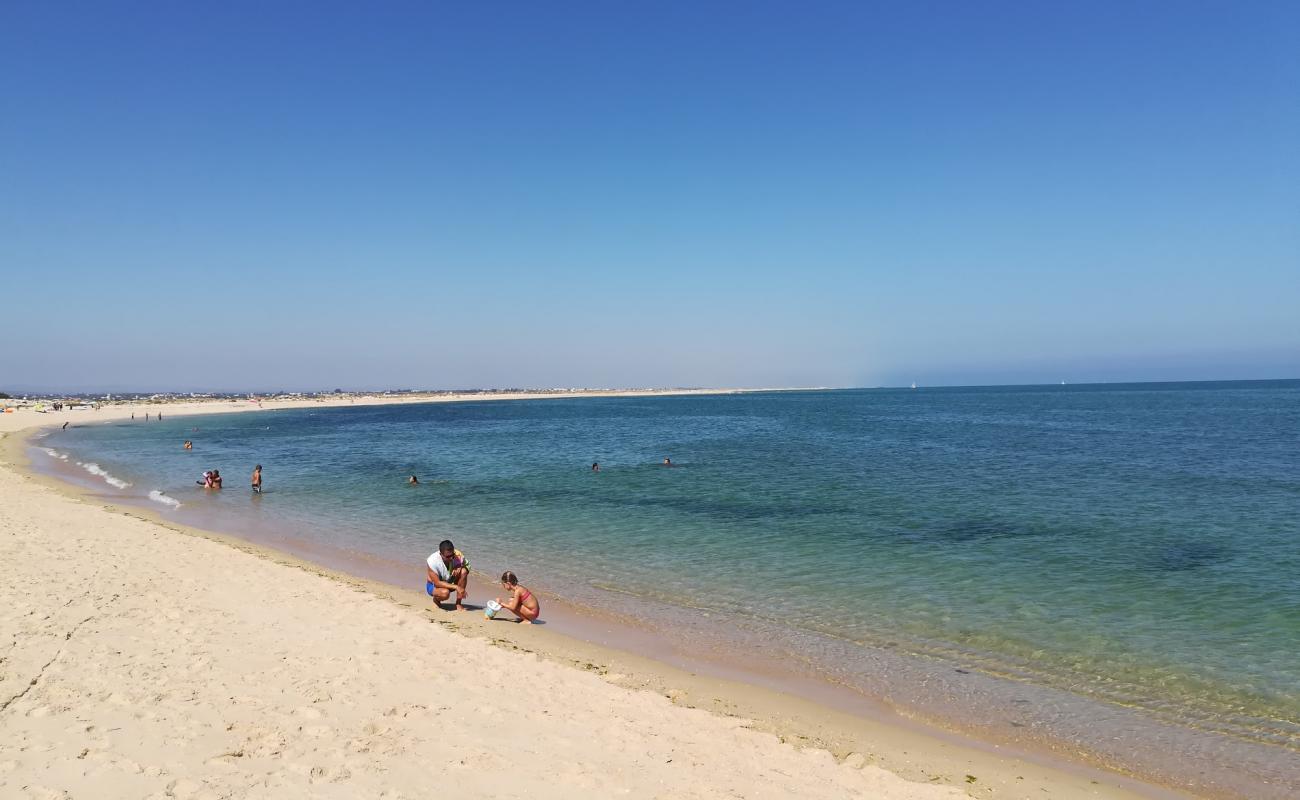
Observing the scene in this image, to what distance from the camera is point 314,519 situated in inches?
931

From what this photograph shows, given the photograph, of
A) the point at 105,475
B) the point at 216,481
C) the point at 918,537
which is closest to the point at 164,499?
the point at 216,481

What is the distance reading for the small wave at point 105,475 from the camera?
3141cm

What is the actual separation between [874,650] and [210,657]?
10198 millimetres

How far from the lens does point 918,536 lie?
20188mm

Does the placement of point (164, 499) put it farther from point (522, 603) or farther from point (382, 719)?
point (382, 719)

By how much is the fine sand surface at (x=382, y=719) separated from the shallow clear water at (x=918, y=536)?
3351 millimetres

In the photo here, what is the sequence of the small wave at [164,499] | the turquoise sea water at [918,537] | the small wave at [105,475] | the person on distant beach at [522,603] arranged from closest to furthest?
the turquoise sea water at [918,537] → the person on distant beach at [522,603] → the small wave at [164,499] → the small wave at [105,475]

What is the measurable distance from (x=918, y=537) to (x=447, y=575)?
1347cm

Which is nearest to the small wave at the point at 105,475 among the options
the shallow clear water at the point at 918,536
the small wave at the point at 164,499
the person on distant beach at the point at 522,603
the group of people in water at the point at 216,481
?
the shallow clear water at the point at 918,536

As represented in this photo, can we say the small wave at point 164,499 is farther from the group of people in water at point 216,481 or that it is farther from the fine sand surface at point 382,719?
the fine sand surface at point 382,719

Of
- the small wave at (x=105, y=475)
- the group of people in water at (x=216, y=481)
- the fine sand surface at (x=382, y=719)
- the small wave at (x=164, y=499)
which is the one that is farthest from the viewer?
the small wave at (x=105, y=475)

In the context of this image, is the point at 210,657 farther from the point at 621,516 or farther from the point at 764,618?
the point at 621,516

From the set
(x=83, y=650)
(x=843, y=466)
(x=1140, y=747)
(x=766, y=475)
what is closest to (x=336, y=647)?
(x=83, y=650)

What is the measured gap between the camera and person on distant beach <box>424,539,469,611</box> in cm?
1363
